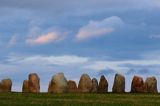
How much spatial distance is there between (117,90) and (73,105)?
2576 centimetres

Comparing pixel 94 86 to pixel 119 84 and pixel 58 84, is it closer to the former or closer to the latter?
pixel 119 84

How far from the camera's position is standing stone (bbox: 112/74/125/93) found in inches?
2549

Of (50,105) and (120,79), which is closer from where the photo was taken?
(50,105)

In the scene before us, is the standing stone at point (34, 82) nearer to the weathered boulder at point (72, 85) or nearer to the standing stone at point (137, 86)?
the weathered boulder at point (72, 85)

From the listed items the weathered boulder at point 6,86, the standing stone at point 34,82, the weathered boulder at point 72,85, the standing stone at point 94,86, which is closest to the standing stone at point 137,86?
the standing stone at point 94,86

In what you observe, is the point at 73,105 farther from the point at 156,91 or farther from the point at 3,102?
the point at 156,91

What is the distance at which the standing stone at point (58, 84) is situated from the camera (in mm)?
61594

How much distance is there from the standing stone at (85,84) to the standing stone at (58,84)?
97.0 inches

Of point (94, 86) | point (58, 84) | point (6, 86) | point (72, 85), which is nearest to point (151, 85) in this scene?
point (94, 86)

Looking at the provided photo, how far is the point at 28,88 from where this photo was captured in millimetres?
63031

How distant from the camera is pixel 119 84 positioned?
6494 cm

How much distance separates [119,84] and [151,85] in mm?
3800

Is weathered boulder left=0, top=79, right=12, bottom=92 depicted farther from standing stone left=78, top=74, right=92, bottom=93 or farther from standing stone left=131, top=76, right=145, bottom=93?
standing stone left=131, top=76, right=145, bottom=93

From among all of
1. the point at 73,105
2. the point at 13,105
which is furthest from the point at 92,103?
the point at 13,105
